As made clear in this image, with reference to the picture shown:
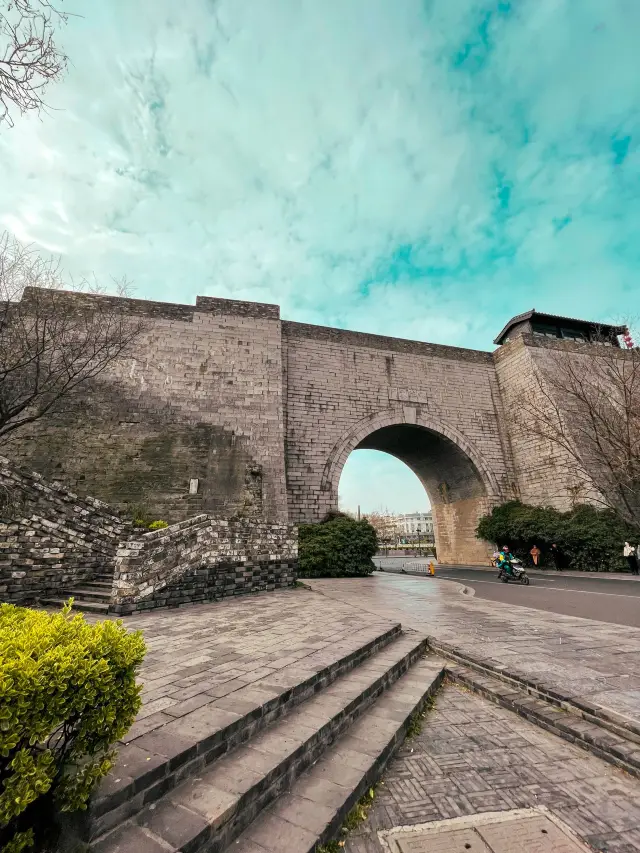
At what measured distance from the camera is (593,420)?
45.0 feet

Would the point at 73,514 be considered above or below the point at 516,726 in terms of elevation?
above

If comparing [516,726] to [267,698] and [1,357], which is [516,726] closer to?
[267,698]

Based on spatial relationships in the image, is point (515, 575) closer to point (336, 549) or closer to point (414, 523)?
point (336, 549)

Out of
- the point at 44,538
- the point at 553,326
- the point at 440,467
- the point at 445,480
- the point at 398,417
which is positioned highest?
the point at 553,326

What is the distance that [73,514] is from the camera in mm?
7359

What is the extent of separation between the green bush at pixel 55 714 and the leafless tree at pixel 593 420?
15.5m

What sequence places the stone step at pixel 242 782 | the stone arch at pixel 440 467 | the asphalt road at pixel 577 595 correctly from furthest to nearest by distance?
the stone arch at pixel 440 467, the asphalt road at pixel 577 595, the stone step at pixel 242 782

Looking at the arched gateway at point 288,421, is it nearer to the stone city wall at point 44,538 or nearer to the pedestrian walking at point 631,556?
the pedestrian walking at point 631,556

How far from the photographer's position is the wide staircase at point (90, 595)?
603 centimetres

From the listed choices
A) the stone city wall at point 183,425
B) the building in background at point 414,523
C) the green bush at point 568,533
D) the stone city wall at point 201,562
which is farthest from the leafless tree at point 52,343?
the building in background at point 414,523

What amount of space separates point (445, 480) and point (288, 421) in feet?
31.6

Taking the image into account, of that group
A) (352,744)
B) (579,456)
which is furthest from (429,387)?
(352,744)

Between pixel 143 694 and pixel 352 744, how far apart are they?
1.51 metres

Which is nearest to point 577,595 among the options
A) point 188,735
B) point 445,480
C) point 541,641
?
point 541,641
